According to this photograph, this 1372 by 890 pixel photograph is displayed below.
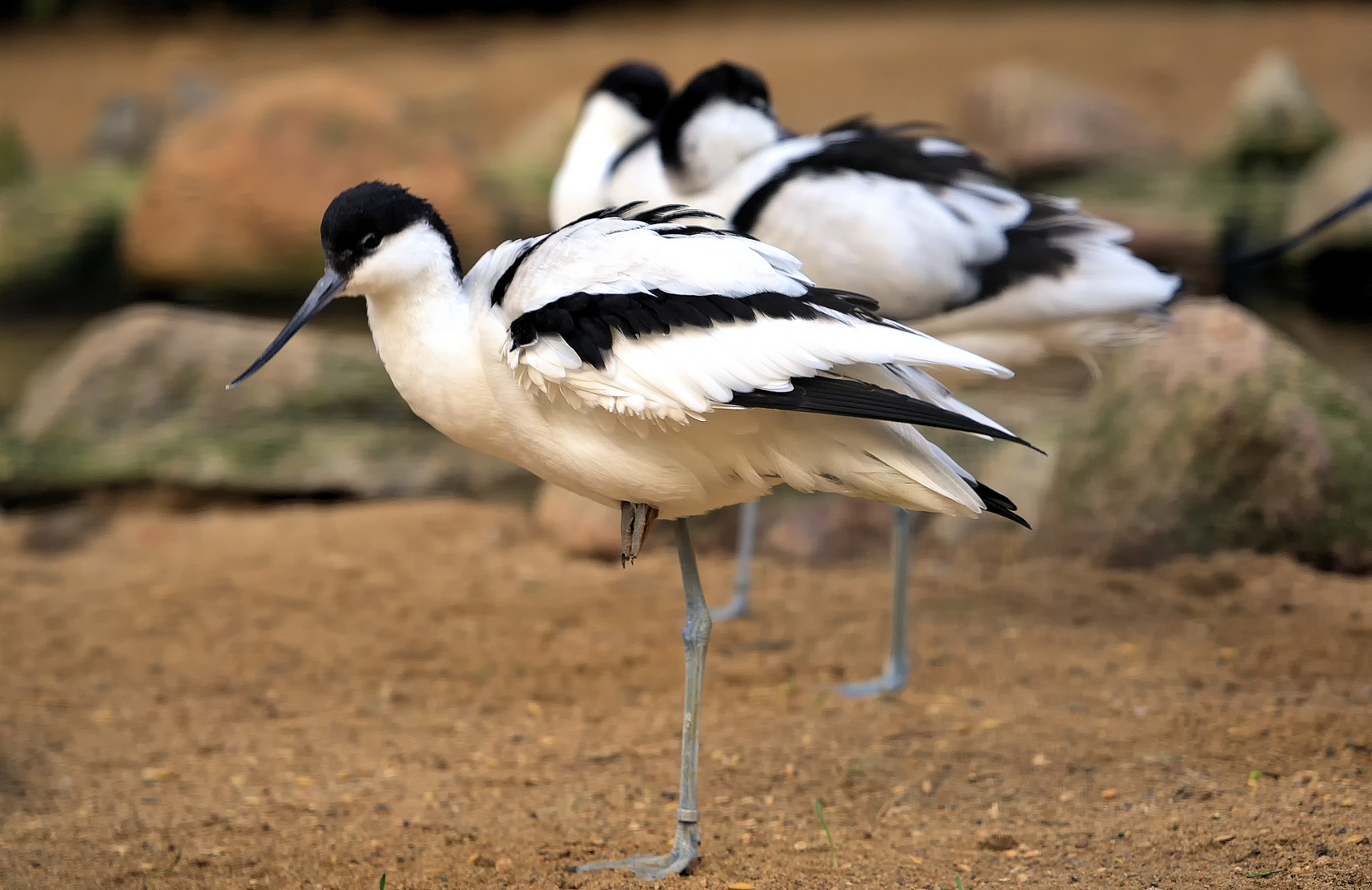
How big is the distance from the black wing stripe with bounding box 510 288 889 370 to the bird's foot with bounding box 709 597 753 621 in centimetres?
213

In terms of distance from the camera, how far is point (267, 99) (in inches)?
296

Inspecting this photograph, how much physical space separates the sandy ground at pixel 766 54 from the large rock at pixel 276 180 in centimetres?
352

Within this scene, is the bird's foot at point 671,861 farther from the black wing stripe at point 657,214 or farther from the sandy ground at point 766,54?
the sandy ground at point 766,54

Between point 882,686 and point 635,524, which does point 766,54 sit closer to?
point 882,686

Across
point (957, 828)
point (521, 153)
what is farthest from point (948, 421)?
point (521, 153)

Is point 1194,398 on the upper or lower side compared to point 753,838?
upper

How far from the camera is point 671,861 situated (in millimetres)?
2834

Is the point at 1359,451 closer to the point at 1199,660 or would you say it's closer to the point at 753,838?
the point at 1199,660

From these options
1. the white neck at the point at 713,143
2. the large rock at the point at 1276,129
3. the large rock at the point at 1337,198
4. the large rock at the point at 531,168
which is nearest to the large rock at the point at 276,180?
the large rock at the point at 531,168

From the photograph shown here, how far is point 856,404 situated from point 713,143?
1980 millimetres

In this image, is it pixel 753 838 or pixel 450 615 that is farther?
pixel 450 615

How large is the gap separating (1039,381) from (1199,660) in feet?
10.3

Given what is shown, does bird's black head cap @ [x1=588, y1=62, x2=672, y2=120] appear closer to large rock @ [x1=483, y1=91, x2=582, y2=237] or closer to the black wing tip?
large rock @ [x1=483, y1=91, x2=582, y2=237]

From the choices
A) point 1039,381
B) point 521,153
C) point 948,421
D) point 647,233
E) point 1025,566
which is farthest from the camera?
point 521,153
